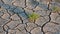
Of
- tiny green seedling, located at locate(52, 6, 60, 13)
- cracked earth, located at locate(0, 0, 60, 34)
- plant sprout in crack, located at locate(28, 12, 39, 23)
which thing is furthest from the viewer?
tiny green seedling, located at locate(52, 6, 60, 13)

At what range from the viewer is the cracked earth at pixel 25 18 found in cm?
230

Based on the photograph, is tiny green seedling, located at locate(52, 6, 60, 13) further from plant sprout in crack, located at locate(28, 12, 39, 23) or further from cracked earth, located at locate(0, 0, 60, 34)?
plant sprout in crack, located at locate(28, 12, 39, 23)

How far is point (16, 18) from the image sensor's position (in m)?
2.50

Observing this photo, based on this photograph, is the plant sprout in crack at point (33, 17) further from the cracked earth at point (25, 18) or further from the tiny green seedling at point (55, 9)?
the tiny green seedling at point (55, 9)

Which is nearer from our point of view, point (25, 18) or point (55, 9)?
point (25, 18)

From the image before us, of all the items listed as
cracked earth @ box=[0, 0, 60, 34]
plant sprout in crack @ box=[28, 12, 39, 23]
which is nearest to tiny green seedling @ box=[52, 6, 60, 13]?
cracked earth @ box=[0, 0, 60, 34]

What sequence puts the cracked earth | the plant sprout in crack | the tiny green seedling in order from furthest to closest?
1. the tiny green seedling
2. the plant sprout in crack
3. the cracked earth

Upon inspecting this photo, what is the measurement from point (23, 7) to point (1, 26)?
0.52 metres

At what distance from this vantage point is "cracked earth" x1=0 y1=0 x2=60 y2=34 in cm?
230

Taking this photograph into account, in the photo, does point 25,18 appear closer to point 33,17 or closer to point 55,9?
point 33,17

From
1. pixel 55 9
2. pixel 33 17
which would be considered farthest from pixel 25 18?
Answer: pixel 55 9

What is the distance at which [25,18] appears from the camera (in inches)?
97.5

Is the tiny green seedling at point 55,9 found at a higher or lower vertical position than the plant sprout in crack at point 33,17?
higher

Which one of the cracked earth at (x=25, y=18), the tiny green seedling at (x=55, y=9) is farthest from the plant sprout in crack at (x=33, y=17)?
the tiny green seedling at (x=55, y=9)
